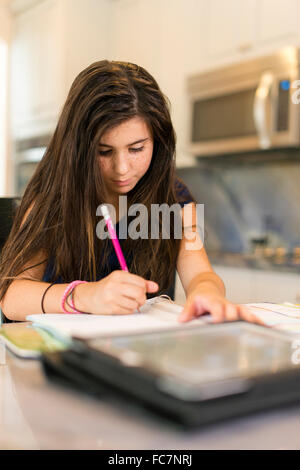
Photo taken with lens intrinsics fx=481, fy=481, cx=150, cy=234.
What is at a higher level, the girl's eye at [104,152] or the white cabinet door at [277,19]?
the white cabinet door at [277,19]

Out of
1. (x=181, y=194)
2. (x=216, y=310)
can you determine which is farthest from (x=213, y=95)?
(x=216, y=310)

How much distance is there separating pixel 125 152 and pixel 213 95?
175 centimetres

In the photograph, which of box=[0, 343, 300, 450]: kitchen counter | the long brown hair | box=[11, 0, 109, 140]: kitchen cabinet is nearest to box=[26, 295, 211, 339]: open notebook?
box=[0, 343, 300, 450]: kitchen counter

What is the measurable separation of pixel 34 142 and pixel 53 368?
3424 millimetres

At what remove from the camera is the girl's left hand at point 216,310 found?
1.99 ft

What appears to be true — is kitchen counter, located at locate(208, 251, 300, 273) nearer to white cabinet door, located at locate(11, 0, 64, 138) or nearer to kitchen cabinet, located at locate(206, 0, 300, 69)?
kitchen cabinet, located at locate(206, 0, 300, 69)

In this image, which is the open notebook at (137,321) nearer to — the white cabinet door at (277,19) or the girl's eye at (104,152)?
the girl's eye at (104,152)

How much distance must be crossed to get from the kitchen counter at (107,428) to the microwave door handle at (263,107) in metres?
2.07

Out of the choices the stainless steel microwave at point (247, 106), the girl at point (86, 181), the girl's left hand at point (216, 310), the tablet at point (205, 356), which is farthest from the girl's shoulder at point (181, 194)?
the stainless steel microwave at point (247, 106)

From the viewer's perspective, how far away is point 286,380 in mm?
396

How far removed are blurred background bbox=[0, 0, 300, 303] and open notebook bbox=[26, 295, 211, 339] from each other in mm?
1543

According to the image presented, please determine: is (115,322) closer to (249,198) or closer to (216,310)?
(216,310)
